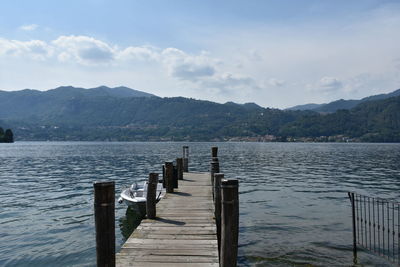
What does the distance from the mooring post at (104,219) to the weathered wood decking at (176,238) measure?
1.24 metres

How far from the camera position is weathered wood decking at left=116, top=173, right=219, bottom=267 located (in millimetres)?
7688

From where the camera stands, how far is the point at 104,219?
6.11 meters

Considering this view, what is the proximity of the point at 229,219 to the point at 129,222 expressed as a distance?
11676mm

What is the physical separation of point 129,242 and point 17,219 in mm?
11627

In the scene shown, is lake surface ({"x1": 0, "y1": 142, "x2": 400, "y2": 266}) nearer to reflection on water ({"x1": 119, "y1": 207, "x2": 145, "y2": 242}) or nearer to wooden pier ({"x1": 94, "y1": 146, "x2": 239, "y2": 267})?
reflection on water ({"x1": 119, "y1": 207, "x2": 145, "y2": 242})

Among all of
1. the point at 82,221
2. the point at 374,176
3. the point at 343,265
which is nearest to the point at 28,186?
the point at 82,221

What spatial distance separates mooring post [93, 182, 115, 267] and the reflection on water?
8.93 metres

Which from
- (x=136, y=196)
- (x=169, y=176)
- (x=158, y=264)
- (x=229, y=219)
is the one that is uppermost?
(x=229, y=219)

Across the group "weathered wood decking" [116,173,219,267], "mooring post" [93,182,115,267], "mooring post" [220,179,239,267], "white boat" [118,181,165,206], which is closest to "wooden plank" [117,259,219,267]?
"weathered wood decking" [116,173,219,267]

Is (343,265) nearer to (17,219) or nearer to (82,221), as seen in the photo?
(82,221)

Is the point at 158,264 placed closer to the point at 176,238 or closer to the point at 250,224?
the point at 176,238

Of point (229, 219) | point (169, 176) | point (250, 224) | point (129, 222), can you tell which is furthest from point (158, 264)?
point (129, 222)

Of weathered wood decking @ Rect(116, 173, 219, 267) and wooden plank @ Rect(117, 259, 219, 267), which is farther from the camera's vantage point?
weathered wood decking @ Rect(116, 173, 219, 267)

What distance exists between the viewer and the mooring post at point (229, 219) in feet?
22.1
